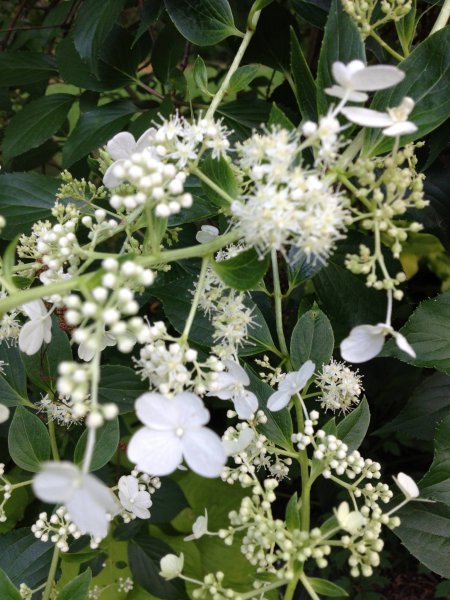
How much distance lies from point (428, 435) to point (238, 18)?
3.08 feet

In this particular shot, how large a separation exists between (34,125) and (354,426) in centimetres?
108

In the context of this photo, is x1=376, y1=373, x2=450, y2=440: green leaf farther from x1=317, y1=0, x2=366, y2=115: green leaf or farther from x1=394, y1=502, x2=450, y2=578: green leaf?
x1=317, y1=0, x2=366, y2=115: green leaf

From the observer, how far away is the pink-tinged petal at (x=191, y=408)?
62 centimetres

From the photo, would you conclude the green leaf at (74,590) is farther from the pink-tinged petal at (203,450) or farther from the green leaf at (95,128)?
the green leaf at (95,128)

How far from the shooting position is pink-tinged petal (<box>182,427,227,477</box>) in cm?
61

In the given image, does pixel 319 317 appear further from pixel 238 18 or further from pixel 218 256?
pixel 238 18

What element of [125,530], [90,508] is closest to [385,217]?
[90,508]

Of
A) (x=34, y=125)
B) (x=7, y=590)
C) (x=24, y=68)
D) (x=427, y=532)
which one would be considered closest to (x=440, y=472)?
(x=427, y=532)

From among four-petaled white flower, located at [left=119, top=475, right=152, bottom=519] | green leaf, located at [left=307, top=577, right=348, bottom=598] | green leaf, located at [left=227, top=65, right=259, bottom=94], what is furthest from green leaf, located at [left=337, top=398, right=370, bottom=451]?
green leaf, located at [left=227, top=65, right=259, bottom=94]

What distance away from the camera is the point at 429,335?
97cm

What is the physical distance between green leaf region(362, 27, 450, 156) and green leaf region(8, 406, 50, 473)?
71 cm

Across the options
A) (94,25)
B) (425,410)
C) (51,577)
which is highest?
(94,25)

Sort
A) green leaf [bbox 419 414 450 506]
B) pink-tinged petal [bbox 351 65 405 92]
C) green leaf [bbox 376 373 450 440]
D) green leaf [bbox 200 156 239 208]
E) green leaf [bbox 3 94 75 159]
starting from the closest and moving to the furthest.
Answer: pink-tinged petal [bbox 351 65 405 92] < green leaf [bbox 200 156 239 208] < green leaf [bbox 419 414 450 506] < green leaf [bbox 376 373 450 440] < green leaf [bbox 3 94 75 159]

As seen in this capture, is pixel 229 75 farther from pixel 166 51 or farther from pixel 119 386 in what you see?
pixel 119 386
